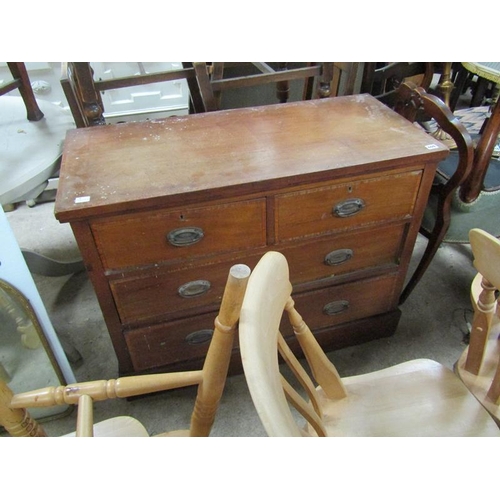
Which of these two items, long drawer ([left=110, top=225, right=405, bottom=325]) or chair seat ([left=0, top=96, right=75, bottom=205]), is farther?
chair seat ([left=0, top=96, right=75, bottom=205])

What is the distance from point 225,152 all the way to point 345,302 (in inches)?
26.3

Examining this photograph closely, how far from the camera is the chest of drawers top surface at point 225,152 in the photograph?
98cm

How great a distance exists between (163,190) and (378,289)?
0.85 m

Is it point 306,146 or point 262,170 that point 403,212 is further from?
point 262,170

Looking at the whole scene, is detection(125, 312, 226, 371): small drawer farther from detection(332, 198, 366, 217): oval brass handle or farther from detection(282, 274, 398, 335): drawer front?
detection(332, 198, 366, 217): oval brass handle

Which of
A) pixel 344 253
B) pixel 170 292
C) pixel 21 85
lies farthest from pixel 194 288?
pixel 21 85

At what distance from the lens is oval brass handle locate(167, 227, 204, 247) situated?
3.41ft

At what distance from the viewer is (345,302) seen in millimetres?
1408

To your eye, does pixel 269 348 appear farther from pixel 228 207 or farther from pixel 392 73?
pixel 392 73

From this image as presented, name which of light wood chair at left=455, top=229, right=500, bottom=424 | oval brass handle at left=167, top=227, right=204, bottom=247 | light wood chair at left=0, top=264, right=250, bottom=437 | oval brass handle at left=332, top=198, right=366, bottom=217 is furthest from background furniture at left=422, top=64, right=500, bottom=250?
light wood chair at left=0, top=264, right=250, bottom=437

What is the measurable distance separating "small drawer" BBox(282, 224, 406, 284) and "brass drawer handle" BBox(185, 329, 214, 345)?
0.32 metres

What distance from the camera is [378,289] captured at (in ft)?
4.68

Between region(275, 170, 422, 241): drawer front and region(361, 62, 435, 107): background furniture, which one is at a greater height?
region(361, 62, 435, 107): background furniture

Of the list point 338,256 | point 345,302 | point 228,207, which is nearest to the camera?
point 228,207
